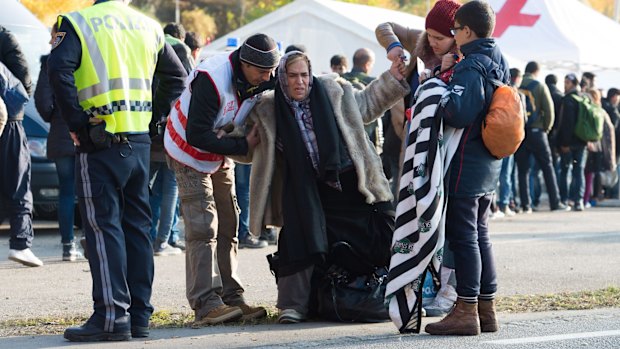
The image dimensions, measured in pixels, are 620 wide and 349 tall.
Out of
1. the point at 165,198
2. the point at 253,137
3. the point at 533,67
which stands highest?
the point at 253,137

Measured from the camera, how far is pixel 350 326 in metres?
6.47

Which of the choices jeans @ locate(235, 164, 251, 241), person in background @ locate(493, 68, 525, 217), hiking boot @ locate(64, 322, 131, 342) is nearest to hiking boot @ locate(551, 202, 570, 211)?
person in background @ locate(493, 68, 525, 217)

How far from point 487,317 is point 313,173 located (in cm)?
124

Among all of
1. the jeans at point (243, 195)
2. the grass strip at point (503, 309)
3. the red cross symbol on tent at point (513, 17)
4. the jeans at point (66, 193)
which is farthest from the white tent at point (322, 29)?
the grass strip at point (503, 309)

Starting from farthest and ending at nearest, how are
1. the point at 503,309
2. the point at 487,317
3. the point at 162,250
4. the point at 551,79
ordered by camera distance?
the point at 551,79 < the point at 162,250 < the point at 503,309 < the point at 487,317

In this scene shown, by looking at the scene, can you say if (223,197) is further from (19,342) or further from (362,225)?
(19,342)

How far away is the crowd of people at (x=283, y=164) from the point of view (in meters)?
5.84

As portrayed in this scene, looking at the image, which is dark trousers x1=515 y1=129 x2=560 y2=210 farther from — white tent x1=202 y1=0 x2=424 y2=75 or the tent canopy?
the tent canopy

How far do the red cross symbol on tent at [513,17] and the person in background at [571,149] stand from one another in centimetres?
512

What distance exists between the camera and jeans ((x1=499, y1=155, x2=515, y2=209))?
49.2 ft

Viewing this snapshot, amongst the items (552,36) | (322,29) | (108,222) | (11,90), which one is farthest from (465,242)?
(552,36)

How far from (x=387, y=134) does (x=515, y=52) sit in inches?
441

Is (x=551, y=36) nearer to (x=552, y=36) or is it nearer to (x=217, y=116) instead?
(x=552, y=36)

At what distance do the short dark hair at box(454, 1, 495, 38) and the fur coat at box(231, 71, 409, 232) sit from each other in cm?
77
